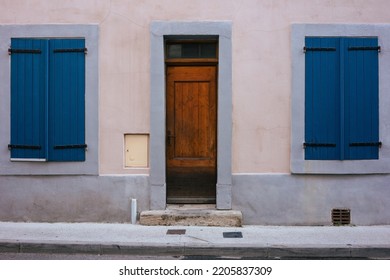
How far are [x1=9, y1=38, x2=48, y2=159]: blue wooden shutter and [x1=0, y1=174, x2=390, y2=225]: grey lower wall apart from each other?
586 mm

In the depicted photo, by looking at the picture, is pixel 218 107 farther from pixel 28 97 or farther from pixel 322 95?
A: pixel 28 97

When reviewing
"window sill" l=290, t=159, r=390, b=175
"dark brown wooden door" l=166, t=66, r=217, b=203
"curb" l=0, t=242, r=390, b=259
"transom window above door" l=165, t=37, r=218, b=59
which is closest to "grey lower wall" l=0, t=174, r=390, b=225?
"window sill" l=290, t=159, r=390, b=175

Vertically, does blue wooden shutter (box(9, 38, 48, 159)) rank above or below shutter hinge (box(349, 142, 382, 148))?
above

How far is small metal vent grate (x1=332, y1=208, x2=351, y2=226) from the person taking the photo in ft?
25.8

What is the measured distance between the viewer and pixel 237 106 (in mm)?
7879

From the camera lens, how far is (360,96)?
25.6ft

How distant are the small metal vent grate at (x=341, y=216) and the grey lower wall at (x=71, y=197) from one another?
10.4ft

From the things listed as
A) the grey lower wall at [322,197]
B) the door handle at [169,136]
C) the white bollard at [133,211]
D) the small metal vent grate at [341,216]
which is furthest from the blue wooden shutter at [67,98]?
the small metal vent grate at [341,216]

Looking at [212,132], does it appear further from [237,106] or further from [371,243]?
[371,243]

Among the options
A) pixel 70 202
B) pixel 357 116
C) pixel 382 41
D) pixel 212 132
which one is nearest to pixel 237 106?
pixel 212 132

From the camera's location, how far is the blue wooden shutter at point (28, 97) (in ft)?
25.9

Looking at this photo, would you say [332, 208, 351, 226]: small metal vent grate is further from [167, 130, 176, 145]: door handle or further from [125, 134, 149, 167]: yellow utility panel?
[125, 134, 149, 167]: yellow utility panel

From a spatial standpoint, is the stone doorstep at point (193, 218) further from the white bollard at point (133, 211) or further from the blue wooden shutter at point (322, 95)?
the blue wooden shutter at point (322, 95)
